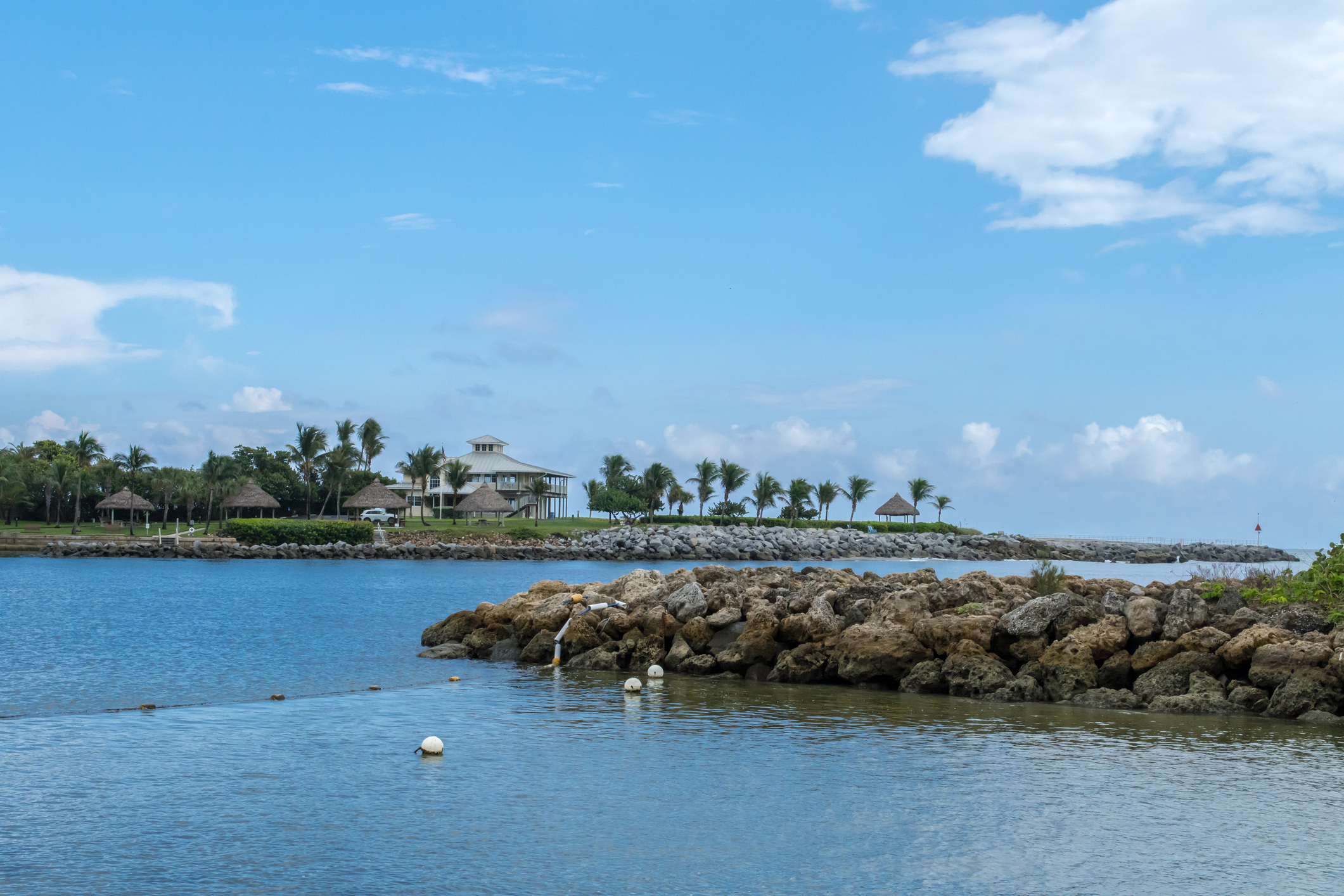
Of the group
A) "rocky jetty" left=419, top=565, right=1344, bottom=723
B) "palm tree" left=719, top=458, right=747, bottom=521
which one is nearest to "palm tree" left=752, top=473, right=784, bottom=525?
"palm tree" left=719, top=458, right=747, bottom=521

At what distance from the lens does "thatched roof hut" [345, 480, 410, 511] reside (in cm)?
8888

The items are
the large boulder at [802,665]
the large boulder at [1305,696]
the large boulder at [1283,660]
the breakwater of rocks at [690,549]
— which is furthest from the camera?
the breakwater of rocks at [690,549]

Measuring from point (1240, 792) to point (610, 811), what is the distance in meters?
6.75

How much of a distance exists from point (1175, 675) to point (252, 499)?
85.4 meters

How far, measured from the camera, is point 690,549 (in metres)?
85.0

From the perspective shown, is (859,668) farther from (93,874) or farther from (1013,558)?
(1013,558)

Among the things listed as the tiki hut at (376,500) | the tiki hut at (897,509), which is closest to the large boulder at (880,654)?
the tiki hut at (376,500)

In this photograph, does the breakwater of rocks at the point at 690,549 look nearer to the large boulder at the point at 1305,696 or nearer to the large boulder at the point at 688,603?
the large boulder at the point at 688,603

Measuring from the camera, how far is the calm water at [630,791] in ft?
28.2

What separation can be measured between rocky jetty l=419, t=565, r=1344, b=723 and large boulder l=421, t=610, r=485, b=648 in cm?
4

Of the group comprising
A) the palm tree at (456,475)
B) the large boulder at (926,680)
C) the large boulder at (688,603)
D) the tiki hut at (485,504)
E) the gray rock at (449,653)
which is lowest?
the gray rock at (449,653)

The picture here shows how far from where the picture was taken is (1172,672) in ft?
55.1

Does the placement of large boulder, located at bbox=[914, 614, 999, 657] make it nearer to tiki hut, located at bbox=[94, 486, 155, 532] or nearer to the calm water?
the calm water

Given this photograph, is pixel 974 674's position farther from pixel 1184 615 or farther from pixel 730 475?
pixel 730 475
